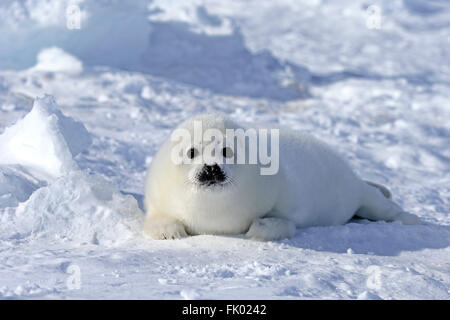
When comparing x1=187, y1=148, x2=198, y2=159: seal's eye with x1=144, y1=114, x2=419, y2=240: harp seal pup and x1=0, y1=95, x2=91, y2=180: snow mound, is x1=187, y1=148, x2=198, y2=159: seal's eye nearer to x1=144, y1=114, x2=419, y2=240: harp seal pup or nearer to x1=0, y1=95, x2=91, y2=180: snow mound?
x1=144, y1=114, x2=419, y2=240: harp seal pup

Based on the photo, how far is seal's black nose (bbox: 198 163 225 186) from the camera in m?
2.60

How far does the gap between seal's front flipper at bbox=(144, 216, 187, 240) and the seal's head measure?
1.5 inches

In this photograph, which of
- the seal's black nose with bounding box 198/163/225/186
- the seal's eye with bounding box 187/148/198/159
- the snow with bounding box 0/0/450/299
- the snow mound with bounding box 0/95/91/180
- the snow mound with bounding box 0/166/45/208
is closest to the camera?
the snow with bounding box 0/0/450/299

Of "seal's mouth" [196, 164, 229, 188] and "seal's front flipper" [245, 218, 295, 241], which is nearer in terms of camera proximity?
"seal's mouth" [196, 164, 229, 188]

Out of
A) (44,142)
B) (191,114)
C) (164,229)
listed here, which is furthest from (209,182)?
(191,114)

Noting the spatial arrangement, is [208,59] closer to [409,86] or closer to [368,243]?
[409,86]

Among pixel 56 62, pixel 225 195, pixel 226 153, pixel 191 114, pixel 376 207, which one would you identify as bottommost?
pixel 376 207

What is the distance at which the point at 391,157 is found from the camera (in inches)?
213

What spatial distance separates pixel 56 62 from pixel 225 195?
5.48 m

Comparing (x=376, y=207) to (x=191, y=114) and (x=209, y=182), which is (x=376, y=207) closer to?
(x=209, y=182)

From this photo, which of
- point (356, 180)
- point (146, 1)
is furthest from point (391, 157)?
point (146, 1)

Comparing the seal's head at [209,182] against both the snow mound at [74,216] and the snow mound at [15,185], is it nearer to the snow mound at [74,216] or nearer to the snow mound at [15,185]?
the snow mound at [74,216]

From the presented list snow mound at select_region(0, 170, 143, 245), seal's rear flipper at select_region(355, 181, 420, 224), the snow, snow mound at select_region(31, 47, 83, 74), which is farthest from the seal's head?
snow mound at select_region(31, 47, 83, 74)

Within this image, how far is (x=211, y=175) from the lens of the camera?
261 cm
